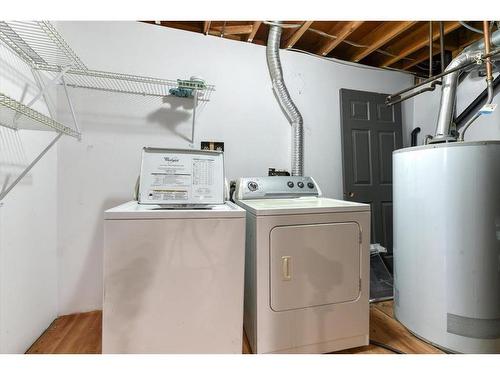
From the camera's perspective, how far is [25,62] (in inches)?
59.4

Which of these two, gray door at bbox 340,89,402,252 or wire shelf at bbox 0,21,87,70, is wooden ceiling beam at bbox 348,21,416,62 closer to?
gray door at bbox 340,89,402,252

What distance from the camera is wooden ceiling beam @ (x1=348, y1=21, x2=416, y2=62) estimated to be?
1992mm

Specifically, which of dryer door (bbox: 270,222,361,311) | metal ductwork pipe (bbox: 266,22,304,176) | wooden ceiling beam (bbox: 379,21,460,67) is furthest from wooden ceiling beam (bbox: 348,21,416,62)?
dryer door (bbox: 270,222,361,311)

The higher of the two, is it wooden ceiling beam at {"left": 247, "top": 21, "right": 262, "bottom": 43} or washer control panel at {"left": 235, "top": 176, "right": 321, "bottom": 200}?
wooden ceiling beam at {"left": 247, "top": 21, "right": 262, "bottom": 43}

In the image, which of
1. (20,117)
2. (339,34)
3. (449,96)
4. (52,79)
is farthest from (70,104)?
(449,96)

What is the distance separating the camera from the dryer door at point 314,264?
4.51 feet

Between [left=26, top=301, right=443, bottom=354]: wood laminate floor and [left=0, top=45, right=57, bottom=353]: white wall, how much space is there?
0.28 feet

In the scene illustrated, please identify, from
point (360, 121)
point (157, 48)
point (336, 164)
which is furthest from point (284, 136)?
point (157, 48)

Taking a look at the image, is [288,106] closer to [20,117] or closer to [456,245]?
[456,245]

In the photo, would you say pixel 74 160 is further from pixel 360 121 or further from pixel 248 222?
pixel 360 121

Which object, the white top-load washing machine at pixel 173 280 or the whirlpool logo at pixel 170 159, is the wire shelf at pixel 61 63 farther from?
the white top-load washing machine at pixel 173 280

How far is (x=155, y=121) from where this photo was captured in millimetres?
2041

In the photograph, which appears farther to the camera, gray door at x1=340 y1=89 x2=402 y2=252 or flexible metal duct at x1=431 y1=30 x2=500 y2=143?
gray door at x1=340 y1=89 x2=402 y2=252

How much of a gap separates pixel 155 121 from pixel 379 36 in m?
2.13
